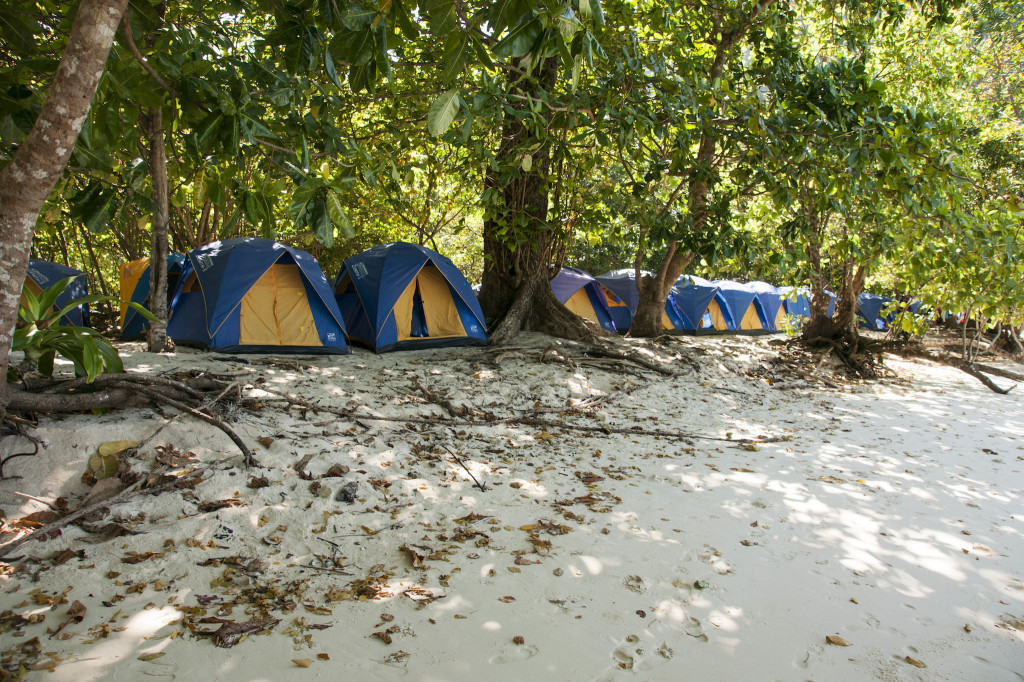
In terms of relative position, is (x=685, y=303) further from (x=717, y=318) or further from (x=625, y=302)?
(x=625, y=302)

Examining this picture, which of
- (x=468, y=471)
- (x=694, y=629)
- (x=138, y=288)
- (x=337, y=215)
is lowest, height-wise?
(x=694, y=629)

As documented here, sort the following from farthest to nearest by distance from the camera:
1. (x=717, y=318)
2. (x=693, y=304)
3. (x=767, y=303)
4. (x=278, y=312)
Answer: (x=767, y=303)
(x=717, y=318)
(x=693, y=304)
(x=278, y=312)

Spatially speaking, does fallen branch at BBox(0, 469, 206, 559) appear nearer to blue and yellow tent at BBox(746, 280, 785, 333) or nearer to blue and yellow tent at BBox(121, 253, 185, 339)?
blue and yellow tent at BBox(121, 253, 185, 339)

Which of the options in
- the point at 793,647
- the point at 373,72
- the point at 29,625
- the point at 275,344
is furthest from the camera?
the point at 275,344

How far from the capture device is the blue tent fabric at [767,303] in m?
17.5

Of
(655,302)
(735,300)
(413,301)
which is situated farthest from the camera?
(735,300)

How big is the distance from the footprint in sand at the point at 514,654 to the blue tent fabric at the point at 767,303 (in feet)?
55.3

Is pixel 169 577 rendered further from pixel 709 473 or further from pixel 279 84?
pixel 709 473

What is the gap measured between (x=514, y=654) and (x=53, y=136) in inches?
113

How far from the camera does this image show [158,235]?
645cm

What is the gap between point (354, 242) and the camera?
48.0 ft

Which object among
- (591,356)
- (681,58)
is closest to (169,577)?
(591,356)

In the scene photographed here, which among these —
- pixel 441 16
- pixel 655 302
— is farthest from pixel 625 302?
pixel 441 16

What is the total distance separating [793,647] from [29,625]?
283cm
